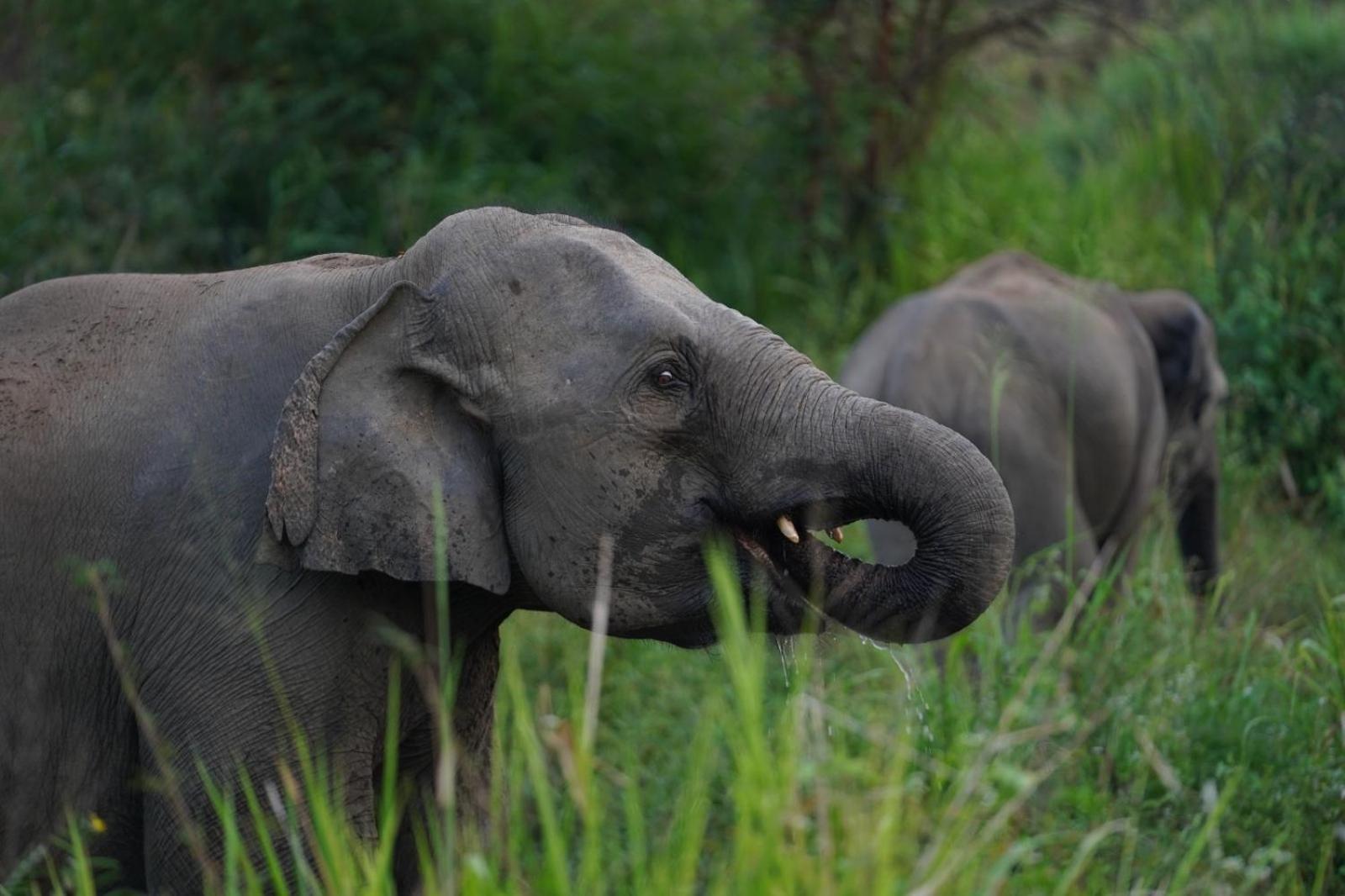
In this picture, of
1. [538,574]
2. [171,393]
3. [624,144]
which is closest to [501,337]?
[538,574]

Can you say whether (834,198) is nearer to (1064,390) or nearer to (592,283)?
(1064,390)

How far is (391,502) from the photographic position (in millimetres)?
3320

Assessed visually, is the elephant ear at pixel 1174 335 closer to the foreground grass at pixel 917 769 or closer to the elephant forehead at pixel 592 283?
the foreground grass at pixel 917 769

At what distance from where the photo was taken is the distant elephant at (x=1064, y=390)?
6.15m

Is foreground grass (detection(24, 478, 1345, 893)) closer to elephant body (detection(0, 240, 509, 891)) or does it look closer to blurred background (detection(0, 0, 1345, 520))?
elephant body (detection(0, 240, 509, 891))

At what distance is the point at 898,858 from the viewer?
2791mm

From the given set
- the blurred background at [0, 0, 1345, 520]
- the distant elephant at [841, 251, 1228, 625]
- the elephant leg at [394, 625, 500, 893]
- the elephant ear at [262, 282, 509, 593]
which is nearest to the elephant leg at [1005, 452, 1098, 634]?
the distant elephant at [841, 251, 1228, 625]

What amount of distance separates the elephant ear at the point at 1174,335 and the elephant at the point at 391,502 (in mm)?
4394

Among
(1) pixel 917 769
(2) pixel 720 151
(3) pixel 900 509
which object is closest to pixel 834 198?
(2) pixel 720 151

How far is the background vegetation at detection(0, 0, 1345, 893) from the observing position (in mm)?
4680

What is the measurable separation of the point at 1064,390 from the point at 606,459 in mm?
3472

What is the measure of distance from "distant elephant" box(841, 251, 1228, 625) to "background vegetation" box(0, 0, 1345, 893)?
0.29 metres

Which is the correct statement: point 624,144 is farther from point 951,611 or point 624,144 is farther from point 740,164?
point 951,611

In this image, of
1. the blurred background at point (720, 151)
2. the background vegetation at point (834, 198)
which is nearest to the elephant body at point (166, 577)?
the background vegetation at point (834, 198)
